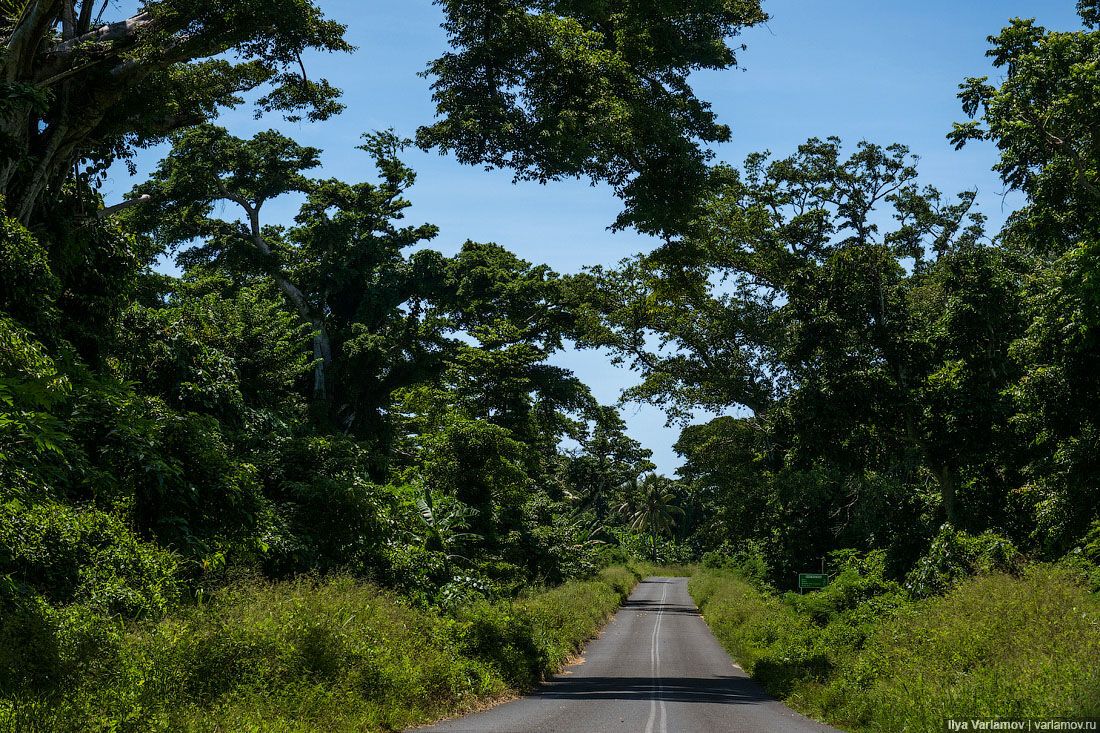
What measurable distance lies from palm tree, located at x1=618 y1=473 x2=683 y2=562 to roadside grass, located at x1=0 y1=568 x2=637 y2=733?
300ft

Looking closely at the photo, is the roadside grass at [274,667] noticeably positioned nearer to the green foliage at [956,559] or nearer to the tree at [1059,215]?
the green foliage at [956,559]

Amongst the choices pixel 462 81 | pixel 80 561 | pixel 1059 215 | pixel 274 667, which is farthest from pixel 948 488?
pixel 80 561

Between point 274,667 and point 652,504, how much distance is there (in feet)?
330

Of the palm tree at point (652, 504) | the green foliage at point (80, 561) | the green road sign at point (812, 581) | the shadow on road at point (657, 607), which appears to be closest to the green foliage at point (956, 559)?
the green road sign at point (812, 581)

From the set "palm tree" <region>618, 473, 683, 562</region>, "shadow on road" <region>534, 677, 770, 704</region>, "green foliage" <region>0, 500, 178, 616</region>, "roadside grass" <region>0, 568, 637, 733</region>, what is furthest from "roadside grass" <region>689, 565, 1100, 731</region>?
"palm tree" <region>618, 473, 683, 562</region>

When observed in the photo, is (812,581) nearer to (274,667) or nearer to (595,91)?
(595,91)

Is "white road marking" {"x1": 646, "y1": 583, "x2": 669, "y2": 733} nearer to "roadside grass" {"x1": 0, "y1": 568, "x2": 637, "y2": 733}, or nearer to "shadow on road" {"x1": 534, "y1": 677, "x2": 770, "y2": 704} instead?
"shadow on road" {"x1": 534, "y1": 677, "x2": 770, "y2": 704}

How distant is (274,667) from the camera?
11.1m

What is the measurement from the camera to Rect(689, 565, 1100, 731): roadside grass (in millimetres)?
10336

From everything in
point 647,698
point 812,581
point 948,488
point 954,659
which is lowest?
point 647,698

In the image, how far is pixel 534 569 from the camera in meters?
35.3

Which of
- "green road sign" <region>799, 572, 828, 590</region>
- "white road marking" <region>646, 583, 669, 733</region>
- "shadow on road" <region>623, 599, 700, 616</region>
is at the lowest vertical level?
"shadow on road" <region>623, 599, 700, 616</region>

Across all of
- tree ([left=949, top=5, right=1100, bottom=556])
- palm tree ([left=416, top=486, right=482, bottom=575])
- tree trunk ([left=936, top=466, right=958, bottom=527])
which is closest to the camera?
tree ([left=949, top=5, right=1100, bottom=556])

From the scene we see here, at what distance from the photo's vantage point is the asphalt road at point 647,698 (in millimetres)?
12695
